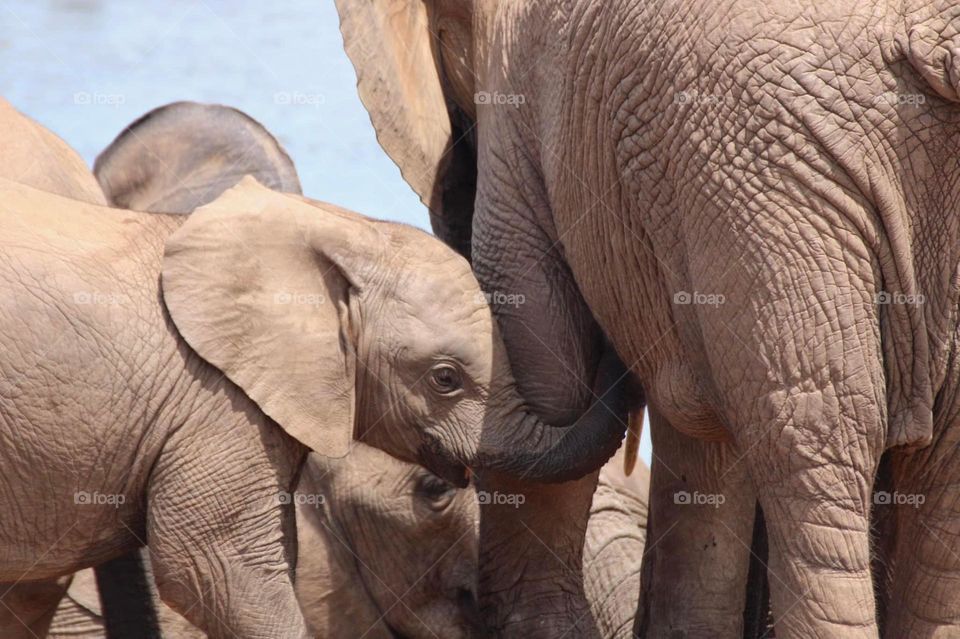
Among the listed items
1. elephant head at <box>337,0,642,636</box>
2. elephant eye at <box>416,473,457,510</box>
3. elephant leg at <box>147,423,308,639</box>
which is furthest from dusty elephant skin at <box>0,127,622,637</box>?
elephant eye at <box>416,473,457,510</box>

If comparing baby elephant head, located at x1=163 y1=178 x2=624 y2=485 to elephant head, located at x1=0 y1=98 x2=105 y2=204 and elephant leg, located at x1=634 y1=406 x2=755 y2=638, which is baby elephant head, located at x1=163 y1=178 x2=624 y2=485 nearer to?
elephant leg, located at x1=634 y1=406 x2=755 y2=638

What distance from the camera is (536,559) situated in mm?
4270

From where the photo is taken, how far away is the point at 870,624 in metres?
3.21

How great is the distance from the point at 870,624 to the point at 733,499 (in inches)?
38.2

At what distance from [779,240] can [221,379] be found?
3.85ft

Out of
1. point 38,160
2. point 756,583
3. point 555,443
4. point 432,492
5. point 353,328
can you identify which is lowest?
point 756,583

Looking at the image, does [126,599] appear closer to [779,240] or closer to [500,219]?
[500,219]

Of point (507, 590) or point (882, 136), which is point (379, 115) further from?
point (882, 136)

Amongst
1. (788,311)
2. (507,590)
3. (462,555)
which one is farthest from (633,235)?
(462,555)

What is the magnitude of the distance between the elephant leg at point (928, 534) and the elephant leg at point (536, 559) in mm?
872

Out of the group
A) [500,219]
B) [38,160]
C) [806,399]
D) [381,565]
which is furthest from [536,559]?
[38,160]

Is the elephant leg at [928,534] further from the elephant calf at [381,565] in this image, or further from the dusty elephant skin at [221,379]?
the elephant calf at [381,565]

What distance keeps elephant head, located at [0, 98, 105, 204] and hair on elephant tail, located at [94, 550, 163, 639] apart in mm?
858

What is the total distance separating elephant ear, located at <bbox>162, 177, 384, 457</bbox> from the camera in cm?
366
